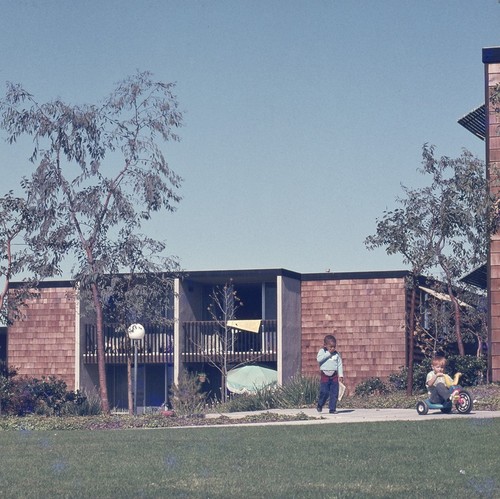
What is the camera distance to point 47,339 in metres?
38.0

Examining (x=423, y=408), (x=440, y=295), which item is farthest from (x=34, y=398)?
(x=440, y=295)

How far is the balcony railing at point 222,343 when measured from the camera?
1457 inches

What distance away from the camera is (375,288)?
120ft

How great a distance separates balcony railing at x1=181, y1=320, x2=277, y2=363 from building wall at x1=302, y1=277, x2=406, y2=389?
2117mm

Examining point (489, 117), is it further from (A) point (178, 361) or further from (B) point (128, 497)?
(B) point (128, 497)

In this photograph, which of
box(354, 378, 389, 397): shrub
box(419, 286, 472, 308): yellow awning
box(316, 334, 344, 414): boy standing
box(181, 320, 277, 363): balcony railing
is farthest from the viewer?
box(181, 320, 277, 363): balcony railing

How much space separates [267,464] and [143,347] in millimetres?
27722

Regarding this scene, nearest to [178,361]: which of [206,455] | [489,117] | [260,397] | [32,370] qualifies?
[32,370]

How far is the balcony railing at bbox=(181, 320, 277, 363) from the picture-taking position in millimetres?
37000

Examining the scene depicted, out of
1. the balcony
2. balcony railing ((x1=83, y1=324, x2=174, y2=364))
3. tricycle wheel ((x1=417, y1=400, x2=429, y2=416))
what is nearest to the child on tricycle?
tricycle wheel ((x1=417, y1=400, x2=429, y2=416))

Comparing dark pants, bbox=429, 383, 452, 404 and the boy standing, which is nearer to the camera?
dark pants, bbox=429, 383, 452, 404

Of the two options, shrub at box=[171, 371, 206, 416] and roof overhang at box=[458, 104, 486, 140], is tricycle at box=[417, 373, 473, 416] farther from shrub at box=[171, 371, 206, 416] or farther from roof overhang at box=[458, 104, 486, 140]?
roof overhang at box=[458, 104, 486, 140]

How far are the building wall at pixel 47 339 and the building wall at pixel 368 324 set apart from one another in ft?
29.0

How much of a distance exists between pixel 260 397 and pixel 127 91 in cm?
793
